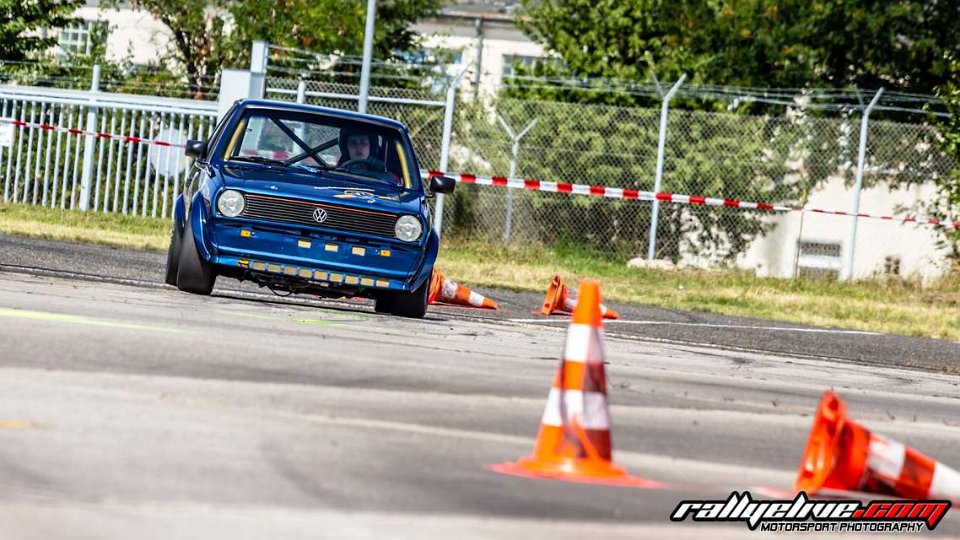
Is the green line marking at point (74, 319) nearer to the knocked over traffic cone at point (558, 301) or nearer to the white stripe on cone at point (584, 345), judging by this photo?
the white stripe on cone at point (584, 345)

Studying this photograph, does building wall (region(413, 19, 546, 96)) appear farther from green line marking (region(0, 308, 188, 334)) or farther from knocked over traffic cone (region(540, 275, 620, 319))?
green line marking (region(0, 308, 188, 334))

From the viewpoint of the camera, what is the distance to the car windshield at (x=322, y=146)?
519 inches

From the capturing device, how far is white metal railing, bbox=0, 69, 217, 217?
25156mm

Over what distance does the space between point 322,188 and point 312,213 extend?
0.98ft

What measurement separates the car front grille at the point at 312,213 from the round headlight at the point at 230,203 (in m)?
0.04

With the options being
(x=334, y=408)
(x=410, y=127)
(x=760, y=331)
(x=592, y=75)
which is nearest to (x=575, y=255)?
(x=410, y=127)

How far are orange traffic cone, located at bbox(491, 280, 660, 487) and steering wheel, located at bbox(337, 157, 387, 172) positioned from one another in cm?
706

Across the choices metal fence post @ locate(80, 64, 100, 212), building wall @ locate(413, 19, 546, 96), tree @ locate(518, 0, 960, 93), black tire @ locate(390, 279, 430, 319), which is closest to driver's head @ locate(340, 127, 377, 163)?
black tire @ locate(390, 279, 430, 319)

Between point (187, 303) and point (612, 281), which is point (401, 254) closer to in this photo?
point (187, 303)

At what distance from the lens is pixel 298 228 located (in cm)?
1214

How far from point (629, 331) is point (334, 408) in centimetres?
721

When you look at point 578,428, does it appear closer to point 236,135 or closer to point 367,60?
point 236,135

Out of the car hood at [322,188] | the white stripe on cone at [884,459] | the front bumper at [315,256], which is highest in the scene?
the car hood at [322,188]

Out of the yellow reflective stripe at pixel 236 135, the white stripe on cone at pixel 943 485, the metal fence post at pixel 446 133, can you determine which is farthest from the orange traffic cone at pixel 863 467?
the metal fence post at pixel 446 133
